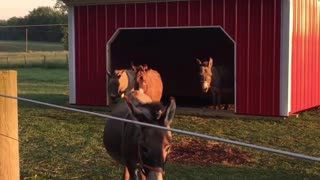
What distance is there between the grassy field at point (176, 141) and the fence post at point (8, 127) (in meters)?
3.28

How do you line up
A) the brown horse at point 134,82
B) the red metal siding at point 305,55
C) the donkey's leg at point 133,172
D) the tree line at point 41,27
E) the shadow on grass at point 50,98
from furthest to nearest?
the tree line at point 41,27, the shadow on grass at point 50,98, the red metal siding at point 305,55, the brown horse at point 134,82, the donkey's leg at point 133,172

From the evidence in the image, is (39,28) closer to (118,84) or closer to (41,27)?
(41,27)

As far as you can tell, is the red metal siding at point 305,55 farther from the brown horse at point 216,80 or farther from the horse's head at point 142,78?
the horse's head at point 142,78

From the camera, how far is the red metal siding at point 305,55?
559 inches

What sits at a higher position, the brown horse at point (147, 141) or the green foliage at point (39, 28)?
the green foliage at point (39, 28)

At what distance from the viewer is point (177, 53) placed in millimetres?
19625

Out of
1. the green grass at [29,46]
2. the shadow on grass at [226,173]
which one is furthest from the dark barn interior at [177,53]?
the green grass at [29,46]

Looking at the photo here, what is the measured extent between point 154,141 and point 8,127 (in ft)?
3.72

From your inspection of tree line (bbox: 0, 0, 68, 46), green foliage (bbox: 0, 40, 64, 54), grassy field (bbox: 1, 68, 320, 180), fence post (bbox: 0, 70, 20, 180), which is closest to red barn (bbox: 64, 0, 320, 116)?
grassy field (bbox: 1, 68, 320, 180)

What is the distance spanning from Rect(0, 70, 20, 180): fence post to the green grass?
55500 mm

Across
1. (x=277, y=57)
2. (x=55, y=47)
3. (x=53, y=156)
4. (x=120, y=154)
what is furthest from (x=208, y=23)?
(x=55, y=47)

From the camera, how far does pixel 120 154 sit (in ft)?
18.8

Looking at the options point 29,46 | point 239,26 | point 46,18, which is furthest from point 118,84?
point 46,18

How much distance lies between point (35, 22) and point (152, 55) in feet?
228
